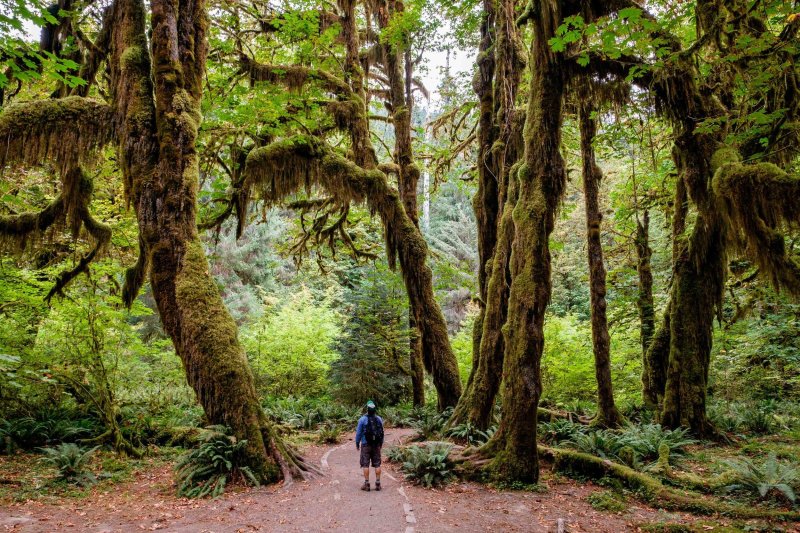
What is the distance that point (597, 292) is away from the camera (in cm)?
1152

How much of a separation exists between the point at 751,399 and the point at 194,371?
52.9 feet

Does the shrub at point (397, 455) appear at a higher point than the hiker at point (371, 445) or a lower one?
lower

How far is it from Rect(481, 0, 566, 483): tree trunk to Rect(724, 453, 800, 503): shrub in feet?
9.72

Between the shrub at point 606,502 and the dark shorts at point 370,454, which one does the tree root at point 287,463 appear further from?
the shrub at point 606,502

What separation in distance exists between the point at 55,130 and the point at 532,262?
29.6ft

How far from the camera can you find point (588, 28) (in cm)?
571

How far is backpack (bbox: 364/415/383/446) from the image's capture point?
7582mm

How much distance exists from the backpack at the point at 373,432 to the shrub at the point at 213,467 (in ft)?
6.14

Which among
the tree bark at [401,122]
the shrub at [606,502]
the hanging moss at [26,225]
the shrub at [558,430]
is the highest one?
the tree bark at [401,122]

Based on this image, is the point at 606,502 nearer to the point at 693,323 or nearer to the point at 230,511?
the point at 230,511

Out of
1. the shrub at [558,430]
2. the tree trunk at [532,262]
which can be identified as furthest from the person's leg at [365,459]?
the shrub at [558,430]

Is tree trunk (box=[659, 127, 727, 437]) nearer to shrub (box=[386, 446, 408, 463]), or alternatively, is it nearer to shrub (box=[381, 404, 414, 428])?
shrub (box=[386, 446, 408, 463])

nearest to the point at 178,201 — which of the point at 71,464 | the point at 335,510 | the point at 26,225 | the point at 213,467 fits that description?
the point at 26,225

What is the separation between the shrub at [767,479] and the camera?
20.7ft
